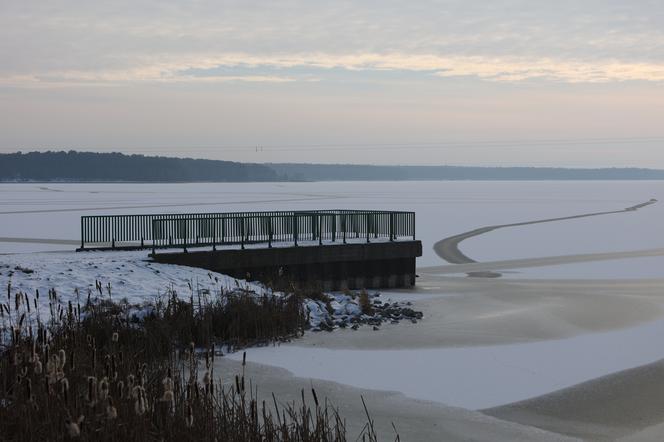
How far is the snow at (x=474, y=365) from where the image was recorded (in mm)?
13820

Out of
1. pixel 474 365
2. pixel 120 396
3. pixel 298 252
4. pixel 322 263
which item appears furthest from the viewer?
pixel 322 263

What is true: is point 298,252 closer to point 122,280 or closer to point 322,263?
point 322,263

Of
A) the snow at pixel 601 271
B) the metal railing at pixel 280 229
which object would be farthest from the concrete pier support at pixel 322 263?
the snow at pixel 601 271

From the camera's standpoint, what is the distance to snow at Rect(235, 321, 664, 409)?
13820mm

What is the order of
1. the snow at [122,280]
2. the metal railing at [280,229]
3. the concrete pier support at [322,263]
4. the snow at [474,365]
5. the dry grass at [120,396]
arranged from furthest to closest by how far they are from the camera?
the metal railing at [280,229] → the concrete pier support at [322,263] → the snow at [122,280] → the snow at [474,365] → the dry grass at [120,396]

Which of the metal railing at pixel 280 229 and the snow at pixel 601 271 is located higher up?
the metal railing at pixel 280 229

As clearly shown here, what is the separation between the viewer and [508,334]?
19.3 metres

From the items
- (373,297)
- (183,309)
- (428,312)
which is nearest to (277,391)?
(183,309)

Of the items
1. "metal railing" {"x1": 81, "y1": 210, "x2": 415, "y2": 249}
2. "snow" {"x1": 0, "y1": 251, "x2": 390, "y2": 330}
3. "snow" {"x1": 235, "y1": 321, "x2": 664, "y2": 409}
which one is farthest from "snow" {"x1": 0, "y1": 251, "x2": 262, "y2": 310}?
"metal railing" {"x1": 81, "y1": 210, "x2": 415, "y2": 249}

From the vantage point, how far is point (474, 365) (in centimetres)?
1578

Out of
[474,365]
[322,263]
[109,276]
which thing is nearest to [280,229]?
[322,263]

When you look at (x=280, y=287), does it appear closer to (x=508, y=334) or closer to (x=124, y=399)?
(x=508, y=334)

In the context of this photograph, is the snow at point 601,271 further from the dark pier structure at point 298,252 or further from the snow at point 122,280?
the snow at point 122,280

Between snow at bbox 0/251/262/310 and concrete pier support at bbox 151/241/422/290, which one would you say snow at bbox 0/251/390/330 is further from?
concrete pier support at bbox 151/241/422/290
